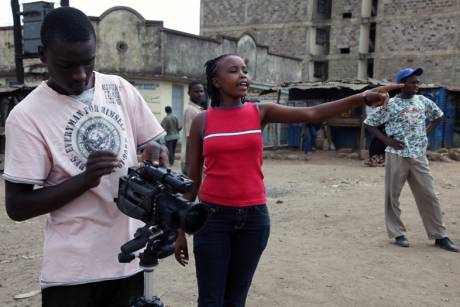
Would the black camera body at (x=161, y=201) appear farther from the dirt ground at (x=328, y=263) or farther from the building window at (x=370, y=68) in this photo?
the building window at (x=370, y=68)

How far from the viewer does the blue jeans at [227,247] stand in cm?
229

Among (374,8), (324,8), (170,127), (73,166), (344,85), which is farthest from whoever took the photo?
(324,8)

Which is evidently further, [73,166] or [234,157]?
[234,157]

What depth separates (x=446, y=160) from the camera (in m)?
13.2

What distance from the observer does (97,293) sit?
1.65 m

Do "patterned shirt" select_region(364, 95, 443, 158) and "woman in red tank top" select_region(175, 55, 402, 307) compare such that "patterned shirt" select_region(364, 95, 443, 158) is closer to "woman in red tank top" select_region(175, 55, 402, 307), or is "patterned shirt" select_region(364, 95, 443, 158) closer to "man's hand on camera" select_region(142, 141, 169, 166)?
"woman in red tank top" select_region(175, 55, 402, 307)

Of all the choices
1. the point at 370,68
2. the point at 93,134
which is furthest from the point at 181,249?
the point at 370,68

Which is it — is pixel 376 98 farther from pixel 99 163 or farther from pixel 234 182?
pixel 99 163

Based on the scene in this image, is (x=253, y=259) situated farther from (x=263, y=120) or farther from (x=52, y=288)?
(x=52, y=288)

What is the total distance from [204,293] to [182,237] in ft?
1.06

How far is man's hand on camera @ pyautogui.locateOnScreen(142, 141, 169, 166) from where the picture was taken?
1788 millimetres

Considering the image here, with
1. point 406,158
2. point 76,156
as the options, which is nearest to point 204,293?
point 76,156

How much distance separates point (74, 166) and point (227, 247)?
1.02 m

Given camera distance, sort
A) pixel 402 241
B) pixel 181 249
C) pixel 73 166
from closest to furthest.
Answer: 1. pixel 73 166
2. pixel 181 249
3. pixel 402 241
